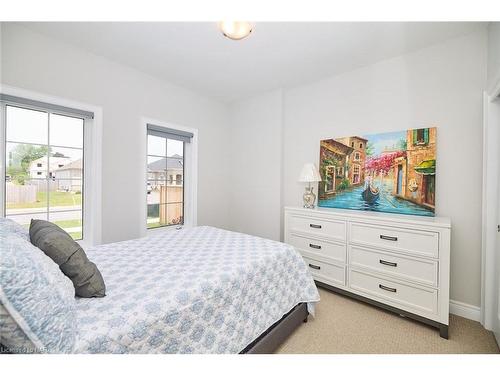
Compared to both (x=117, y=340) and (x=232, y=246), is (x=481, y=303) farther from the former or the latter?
(x=117, y=340)

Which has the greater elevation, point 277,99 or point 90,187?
point 277,99

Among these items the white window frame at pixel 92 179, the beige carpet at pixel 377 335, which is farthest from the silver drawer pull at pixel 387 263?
the white window frame at pixel 92 179

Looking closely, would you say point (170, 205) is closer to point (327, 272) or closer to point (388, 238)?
point (327, 272)

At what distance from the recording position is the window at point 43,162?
6.76 ft

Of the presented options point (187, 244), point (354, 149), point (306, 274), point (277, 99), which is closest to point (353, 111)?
point (354, 149)

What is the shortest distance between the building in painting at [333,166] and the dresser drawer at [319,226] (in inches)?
19.0

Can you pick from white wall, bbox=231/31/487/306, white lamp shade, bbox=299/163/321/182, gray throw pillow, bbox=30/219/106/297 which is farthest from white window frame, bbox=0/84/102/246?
white wall, bbox=231/31/487/306

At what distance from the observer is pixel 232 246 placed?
6.49 ft

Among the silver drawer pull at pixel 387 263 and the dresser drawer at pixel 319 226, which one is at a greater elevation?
the dresser drawer at pixel 319 226

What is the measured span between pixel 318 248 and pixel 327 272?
264mm

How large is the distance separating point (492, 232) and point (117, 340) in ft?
8.75

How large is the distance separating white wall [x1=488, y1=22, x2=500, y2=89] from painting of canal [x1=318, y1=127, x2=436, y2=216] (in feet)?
1.74

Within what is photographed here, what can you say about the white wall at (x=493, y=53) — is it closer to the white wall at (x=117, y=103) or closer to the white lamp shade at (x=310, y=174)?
the white lamp shade at (x=310, y=174)

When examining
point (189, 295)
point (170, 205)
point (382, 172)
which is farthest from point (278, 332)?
point (170, 205)
